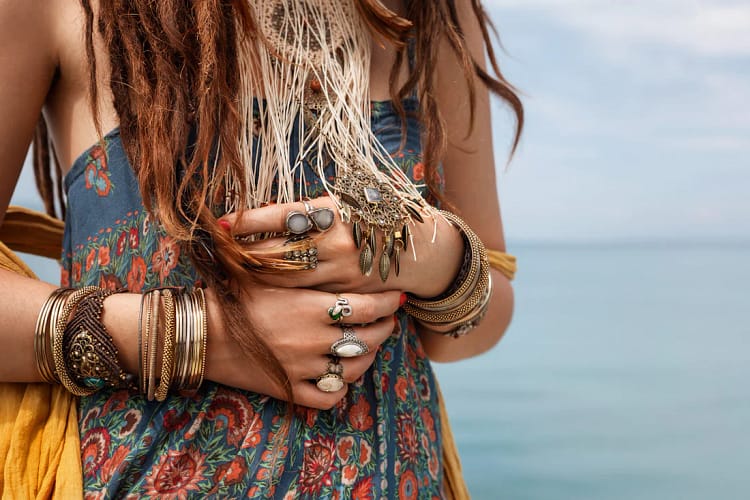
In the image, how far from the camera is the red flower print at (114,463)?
0.69 metres

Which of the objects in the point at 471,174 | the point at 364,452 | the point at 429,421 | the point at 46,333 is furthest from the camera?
the point at 471,174

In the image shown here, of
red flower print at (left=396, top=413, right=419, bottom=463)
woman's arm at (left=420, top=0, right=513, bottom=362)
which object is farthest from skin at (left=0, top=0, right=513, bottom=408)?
woman's arm at (left=420, top=0, right=513, bottom=362)

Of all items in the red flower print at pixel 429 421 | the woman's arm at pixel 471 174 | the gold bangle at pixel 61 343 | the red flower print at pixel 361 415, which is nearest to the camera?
the gold bangle at pixel 61 343

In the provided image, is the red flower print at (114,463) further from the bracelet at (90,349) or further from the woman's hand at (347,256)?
the woman's hand at (347,256)

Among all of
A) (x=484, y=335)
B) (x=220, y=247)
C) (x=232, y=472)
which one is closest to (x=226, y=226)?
(x=220, y=247)

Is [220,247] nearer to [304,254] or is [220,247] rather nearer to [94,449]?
[304,254]

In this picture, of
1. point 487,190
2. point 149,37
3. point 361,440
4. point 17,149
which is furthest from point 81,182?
point 487,190

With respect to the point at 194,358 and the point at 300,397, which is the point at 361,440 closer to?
the point at 300,397

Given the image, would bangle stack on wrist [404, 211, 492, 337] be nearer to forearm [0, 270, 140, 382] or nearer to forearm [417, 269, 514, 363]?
forearm [417, 269, 514, 363]

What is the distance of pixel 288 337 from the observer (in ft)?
2.35

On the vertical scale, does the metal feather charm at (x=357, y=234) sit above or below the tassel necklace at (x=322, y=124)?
below

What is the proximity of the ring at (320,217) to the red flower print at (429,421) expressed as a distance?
0.31 m

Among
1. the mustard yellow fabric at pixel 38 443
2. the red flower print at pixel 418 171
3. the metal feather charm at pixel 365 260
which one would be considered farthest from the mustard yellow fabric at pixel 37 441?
the red flower print at pixel 418 171

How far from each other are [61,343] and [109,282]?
0.10 meters
